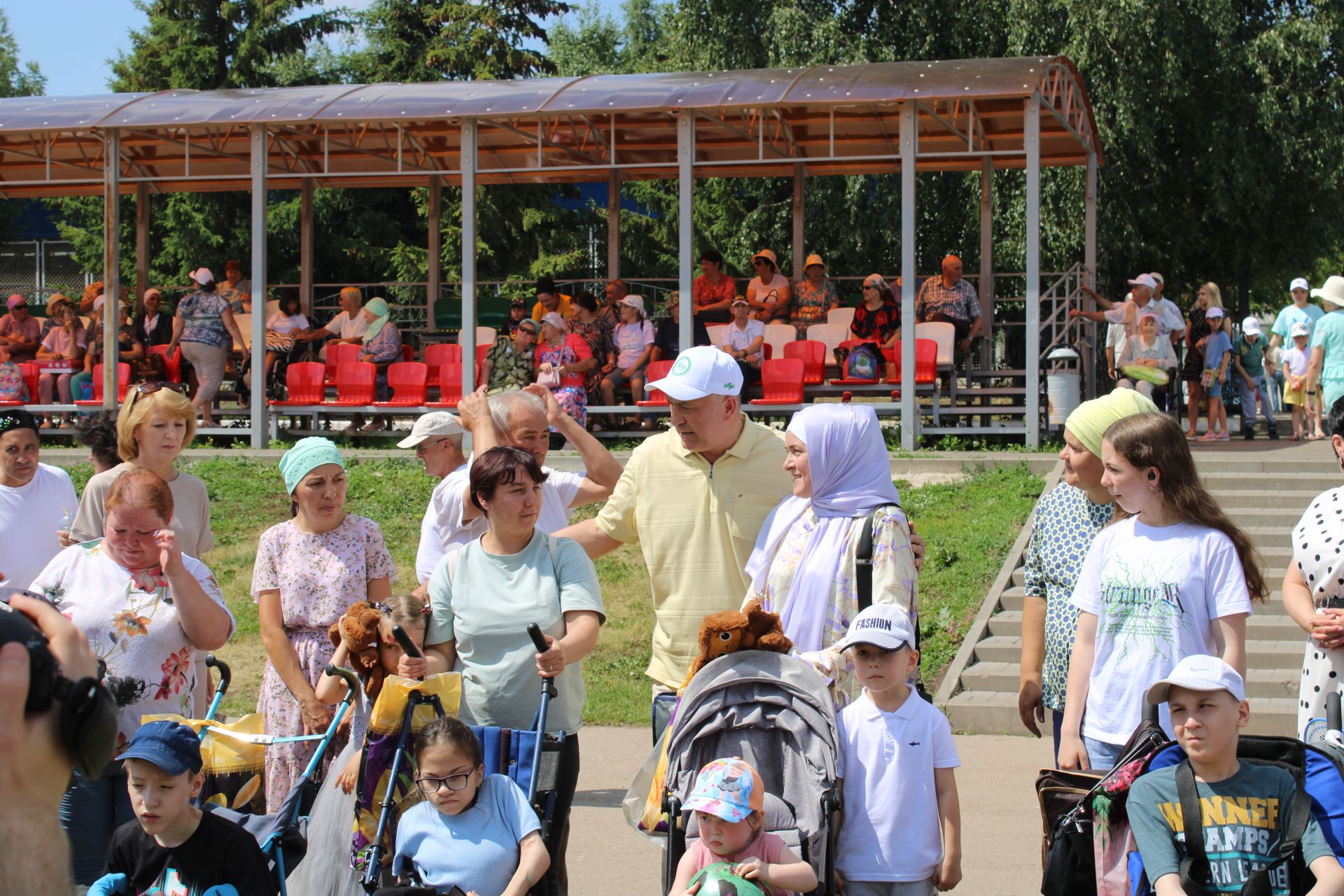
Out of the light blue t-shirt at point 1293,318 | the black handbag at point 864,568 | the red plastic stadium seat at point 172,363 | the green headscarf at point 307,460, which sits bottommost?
the black handbag at point 864,568

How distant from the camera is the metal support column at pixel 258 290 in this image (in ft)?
52.4

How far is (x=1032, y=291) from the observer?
14422mm

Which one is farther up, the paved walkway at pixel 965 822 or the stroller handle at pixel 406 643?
the stroller handle at pixel 406 643

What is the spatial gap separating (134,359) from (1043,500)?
47.0ft

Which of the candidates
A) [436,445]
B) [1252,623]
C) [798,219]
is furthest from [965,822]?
[798,219]

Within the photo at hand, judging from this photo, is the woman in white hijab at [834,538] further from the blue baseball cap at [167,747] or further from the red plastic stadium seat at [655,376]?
the red plastic stadium seat at [655,376]

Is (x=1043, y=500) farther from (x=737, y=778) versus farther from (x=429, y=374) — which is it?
(x=429, y=374)

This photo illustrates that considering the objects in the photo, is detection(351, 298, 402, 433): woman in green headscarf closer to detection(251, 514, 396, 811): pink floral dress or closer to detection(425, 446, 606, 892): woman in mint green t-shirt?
detection(251, 514, 396, 811): pink floral dress

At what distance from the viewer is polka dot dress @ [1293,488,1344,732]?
14.8 ft

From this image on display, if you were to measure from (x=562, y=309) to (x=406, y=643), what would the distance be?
1273cm

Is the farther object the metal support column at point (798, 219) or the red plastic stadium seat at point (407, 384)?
the metal support column at point (798, 219)

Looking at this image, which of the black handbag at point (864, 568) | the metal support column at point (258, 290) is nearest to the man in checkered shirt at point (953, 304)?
the metal support column at point (258, 290)

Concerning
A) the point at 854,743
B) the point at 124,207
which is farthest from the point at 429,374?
the point at 124,207

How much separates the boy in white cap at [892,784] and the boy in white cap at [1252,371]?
13300 millimetres
